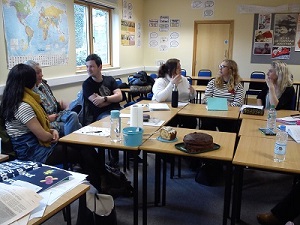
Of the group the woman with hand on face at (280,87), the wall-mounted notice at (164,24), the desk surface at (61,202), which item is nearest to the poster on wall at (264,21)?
the wall-mounted notice at (164,24)

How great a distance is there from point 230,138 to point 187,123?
132cm

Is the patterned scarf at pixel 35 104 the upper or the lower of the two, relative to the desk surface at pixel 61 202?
upper

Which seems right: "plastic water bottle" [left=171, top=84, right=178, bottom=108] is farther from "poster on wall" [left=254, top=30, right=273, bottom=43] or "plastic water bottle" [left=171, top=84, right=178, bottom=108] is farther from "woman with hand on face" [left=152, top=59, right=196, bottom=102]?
"poster on wall" [left=254, top=30, right=273, bottom=43]

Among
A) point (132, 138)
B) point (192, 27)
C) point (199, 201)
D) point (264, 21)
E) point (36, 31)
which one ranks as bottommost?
point (199, 201)

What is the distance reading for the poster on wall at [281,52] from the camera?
695 cm

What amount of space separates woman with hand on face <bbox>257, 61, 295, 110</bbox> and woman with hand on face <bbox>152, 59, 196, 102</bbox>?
0.94 meters

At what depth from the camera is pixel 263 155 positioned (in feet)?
5.75

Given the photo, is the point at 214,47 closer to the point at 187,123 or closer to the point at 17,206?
the point at 187,123

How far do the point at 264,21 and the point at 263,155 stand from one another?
242 inches

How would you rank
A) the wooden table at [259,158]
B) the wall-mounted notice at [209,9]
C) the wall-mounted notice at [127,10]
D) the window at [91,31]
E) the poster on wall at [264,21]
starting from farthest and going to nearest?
the wall-mounted notice at [209,9]
the poster on wall at [264,21]
the wall-mounted notice at [127,10]
the window at [91,31]
the wooden table at [259,158]

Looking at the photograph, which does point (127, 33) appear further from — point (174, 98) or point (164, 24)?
point (174, 98)

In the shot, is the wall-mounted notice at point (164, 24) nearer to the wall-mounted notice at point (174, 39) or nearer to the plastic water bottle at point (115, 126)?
the wall-mounted notice at point (174, 39)

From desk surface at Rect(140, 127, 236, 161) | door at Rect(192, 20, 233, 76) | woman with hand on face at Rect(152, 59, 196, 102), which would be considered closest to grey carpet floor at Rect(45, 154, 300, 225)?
desk surface at Rect(140, 127, 236, 161)

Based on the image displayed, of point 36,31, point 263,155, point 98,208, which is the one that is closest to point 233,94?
point 263,155
